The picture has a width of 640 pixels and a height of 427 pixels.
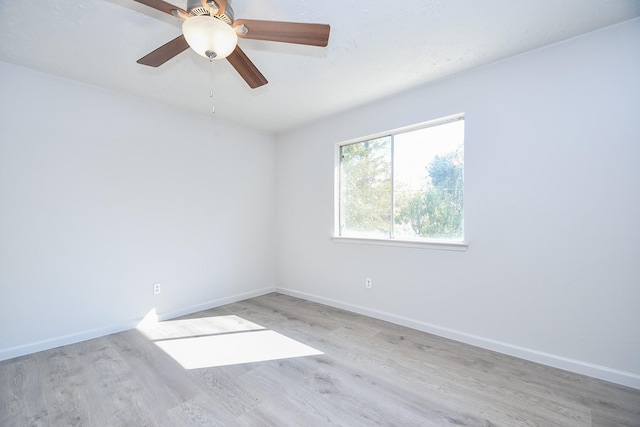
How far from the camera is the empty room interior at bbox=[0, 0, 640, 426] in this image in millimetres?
1801

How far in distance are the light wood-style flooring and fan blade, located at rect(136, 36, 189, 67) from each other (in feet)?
7.06

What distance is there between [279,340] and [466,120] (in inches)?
106

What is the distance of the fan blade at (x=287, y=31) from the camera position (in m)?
1.44

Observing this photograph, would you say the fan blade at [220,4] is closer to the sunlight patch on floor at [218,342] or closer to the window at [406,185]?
the window at [406,185]

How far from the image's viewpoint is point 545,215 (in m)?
2.23

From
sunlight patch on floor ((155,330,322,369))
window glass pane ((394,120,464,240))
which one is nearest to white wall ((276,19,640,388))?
window glass pane ((394,120,464,240))

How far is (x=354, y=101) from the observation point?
323 centimetres

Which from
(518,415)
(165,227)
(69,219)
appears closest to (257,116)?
(165,227)

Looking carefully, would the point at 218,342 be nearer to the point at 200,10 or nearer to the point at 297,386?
the point at 297,386

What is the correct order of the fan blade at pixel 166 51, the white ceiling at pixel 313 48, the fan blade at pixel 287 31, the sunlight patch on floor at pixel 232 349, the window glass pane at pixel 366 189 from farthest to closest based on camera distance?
1. the window glass pane at pixel 366 189
2. the sunlight patch on floor at pixel 232 349
3. the white ceiling at pixel 313 48
4. the fan blade at pixel 166 51
5. the fan blade at pixel 287 31

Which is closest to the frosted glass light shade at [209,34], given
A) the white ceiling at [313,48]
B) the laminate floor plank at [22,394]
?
the white ceiling at [313,48]

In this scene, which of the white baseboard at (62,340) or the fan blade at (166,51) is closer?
the fan blade at (166,51)

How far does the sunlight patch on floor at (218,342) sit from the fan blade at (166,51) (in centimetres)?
220

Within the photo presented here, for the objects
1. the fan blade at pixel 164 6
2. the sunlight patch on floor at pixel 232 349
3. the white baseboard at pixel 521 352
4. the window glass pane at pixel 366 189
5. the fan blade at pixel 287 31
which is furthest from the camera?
the window glass pane at pixel 366 189
